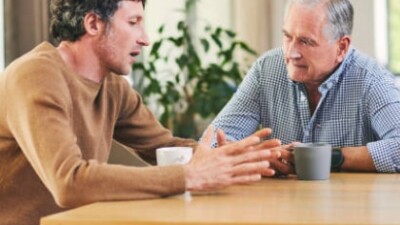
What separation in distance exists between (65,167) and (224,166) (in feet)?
1.14

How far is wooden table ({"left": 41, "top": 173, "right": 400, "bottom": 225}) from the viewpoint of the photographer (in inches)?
58.6

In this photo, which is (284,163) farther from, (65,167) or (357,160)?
(65,167)

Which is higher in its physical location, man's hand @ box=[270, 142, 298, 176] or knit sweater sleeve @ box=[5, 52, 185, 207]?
knit sweater sleeve @ box=[5, 52, 185, 207]

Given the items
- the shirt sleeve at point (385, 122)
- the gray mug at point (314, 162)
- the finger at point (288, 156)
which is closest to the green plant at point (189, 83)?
the shirt sleeve at point (385, 122)

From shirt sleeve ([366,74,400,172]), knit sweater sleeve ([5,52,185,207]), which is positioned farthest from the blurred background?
knit sweater sleeve ([5,52,185,207])

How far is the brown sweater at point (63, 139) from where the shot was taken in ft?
5.56

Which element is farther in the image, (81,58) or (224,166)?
(81,58)

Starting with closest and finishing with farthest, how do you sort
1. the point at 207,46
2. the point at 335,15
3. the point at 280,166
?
the point at 280,166 < the point at 335,15 < the point at 207,46

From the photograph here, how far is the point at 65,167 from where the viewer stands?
5.56 ft

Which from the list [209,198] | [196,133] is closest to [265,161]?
[209,198]

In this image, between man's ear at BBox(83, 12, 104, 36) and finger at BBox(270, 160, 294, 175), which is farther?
finger at BBox(270, 160, 294, 175)

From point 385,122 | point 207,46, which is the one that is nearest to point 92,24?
point 385,122

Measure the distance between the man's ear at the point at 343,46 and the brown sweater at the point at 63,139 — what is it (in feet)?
1.98

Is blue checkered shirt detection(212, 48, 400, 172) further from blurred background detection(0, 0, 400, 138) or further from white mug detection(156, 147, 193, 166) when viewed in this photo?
blurred background detection(0, 0, 400, 138)
